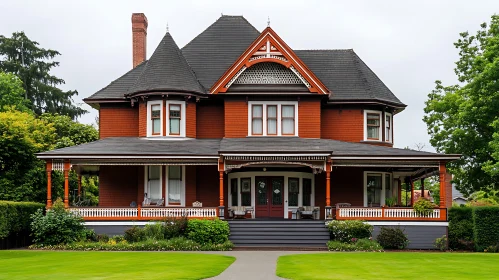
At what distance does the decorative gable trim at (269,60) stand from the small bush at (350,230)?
25.3ft

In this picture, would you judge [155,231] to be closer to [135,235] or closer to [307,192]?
[135,235]

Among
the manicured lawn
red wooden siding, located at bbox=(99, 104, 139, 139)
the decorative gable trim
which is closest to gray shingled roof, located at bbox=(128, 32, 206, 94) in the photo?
red wooden siding, located at bbox=(99, 104, 139, 139)

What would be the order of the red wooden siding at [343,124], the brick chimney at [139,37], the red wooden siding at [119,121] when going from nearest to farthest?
the red wooden siding at [343,124] < the red wooden siding at [119,121] < the brick chimney at [139,37]

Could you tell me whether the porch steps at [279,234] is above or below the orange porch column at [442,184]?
below

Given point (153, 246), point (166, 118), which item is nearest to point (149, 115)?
point (166, 118)

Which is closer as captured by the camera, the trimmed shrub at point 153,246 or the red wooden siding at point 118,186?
the trimmed shrub at point 153,246

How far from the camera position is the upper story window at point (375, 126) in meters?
39.1

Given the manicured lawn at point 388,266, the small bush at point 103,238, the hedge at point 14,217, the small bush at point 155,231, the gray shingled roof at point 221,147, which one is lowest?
the manicured lawn at point 388,266

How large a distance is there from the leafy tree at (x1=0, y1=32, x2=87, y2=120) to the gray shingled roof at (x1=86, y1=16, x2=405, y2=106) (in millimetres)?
31905

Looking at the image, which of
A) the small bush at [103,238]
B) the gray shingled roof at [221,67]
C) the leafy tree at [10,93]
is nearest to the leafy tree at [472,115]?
the gray shingled roof at [221,67]

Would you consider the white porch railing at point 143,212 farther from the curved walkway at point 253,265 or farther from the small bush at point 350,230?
the small bush at point 350,230

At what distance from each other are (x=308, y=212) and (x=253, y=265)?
12.2 metres

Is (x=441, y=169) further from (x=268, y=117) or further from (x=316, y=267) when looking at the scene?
(x=316, y=267)

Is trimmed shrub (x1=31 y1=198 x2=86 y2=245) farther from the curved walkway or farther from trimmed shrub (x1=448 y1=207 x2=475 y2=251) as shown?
trimmed shrub (x1=448 y1=207 x2=475 y2=251)
